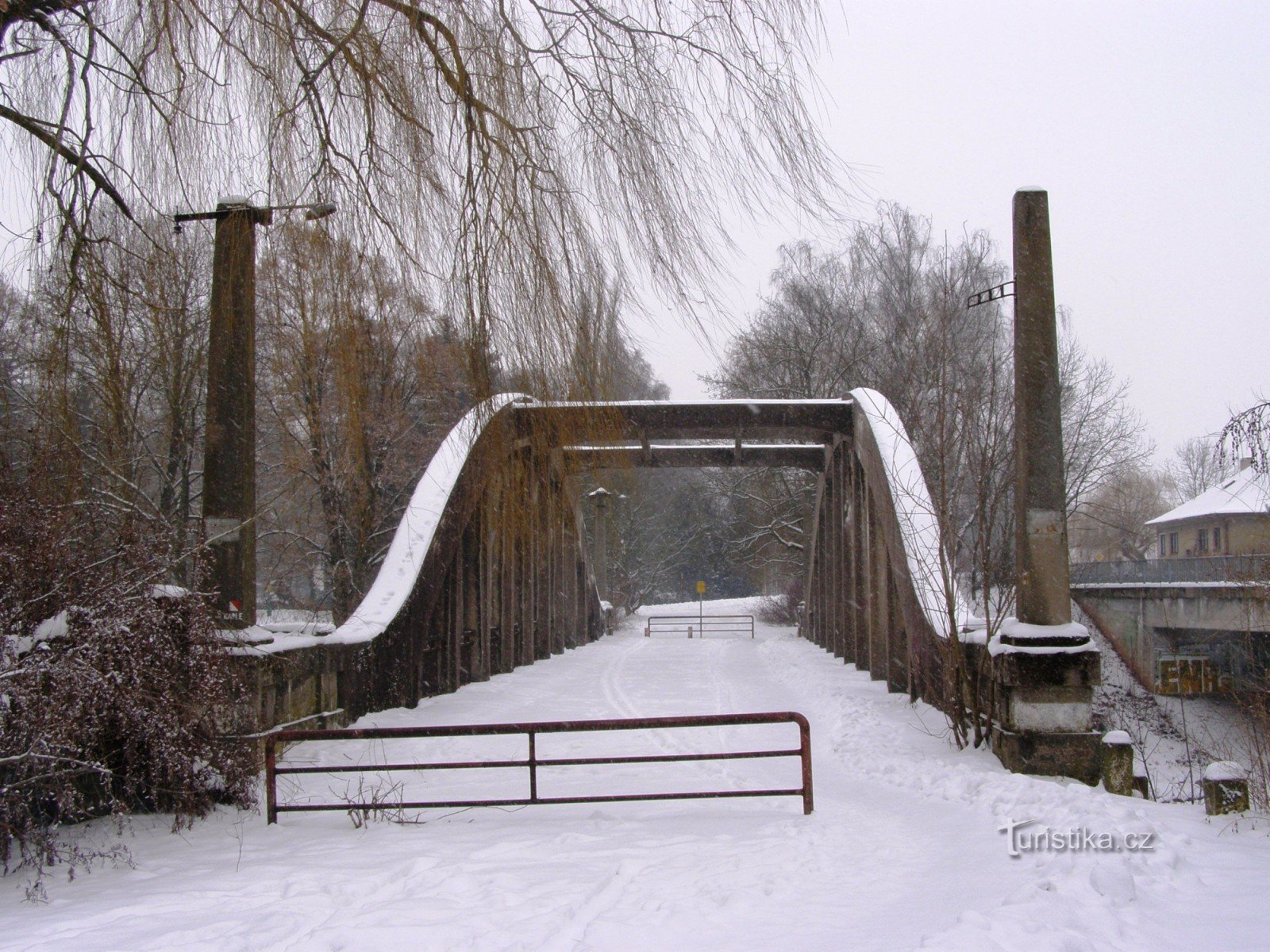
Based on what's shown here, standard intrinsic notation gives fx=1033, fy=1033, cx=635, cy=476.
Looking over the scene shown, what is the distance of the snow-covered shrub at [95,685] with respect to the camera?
532cm

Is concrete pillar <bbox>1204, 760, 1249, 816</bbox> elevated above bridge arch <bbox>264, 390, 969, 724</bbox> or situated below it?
below

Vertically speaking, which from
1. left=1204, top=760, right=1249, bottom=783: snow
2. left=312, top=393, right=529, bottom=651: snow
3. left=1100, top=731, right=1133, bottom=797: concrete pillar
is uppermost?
left=312, top=393, right=529, bottom=651: snow

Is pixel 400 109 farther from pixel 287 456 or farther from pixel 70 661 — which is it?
pixel 287 456

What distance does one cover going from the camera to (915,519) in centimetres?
1148

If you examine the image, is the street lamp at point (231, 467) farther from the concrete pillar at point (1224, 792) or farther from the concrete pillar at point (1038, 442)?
the concrete pillar at point (1224, 792)

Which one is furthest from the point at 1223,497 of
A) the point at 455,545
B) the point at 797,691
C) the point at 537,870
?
the point at 537,870

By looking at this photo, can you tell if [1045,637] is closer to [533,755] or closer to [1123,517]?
[533,755]

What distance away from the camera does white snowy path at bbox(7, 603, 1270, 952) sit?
4.34 m

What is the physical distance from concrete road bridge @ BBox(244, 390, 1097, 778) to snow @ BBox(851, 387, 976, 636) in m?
0.03

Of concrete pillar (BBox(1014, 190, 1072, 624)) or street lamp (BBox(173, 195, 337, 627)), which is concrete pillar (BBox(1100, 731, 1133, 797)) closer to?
concrete pillar (BBox(1014, 190, 1072, 624))

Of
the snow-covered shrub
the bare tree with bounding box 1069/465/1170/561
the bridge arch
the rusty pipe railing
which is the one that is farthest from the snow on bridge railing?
the snow-covered shrub

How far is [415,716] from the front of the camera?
459 inches

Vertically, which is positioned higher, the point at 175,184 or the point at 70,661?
the point at 175,184

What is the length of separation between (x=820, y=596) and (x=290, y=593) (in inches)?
524
